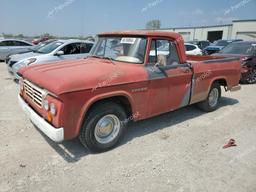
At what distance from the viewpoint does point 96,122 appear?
3836 mm

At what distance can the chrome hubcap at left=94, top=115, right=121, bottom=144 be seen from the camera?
157 inches

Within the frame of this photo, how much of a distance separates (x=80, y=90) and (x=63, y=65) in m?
A: 1.12

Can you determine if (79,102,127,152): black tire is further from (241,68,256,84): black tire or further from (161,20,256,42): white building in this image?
(161,20,256,42): white building

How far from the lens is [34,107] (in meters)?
4.05

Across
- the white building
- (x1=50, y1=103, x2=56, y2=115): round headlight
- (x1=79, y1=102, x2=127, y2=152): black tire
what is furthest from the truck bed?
the white building

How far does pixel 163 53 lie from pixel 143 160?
1996mm

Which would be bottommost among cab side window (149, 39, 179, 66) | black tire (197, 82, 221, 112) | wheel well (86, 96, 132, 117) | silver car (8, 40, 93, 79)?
black tire (197, 82, 221, 112)

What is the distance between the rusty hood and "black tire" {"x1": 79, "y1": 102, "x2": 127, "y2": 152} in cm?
41

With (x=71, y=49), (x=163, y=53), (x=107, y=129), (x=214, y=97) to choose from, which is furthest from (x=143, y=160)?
(x=71, y=49)

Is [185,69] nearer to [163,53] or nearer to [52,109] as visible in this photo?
[163,53]

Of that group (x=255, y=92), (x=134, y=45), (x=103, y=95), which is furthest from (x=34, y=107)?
(x=255, y=92)

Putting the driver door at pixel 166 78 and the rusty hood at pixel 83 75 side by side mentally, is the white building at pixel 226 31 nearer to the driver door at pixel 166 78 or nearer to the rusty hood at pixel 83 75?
the driver door at pixel 166 78

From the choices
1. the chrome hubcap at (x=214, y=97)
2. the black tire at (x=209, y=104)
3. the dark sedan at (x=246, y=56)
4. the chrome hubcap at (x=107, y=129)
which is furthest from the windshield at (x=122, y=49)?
the dark sedan at (x=246, y=56)

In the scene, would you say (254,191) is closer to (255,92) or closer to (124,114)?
(124,114)
